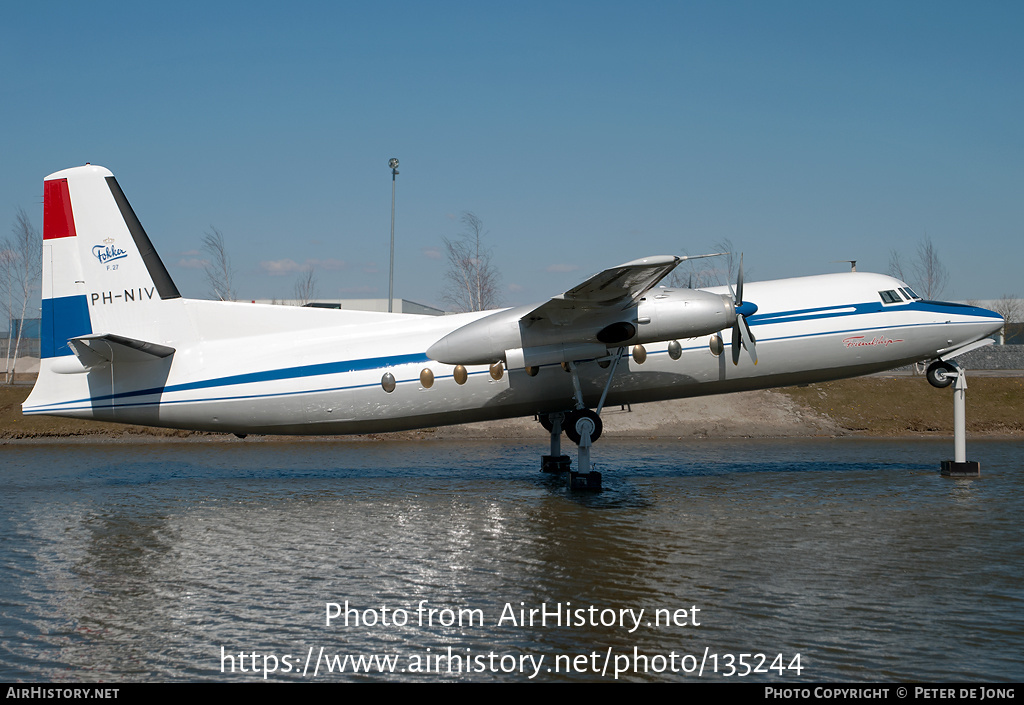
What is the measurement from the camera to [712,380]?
64.6 feet

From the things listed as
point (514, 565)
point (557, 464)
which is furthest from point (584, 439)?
point (514, 565)

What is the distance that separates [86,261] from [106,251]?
1.69ft

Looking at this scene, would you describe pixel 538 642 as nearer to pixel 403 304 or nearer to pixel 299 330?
pixel 299 330

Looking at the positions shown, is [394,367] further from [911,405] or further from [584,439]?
[911,405]

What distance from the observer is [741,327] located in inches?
733

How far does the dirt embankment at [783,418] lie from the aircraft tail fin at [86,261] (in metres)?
17.2

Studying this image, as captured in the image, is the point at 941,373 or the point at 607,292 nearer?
the point at 607,292

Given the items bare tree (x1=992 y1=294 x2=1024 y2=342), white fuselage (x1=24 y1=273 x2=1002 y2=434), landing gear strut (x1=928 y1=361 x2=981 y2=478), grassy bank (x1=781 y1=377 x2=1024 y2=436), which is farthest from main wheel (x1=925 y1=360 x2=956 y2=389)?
bare tree (x1=992 y1=294 x2=1024 y2=342)

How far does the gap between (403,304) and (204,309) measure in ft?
208

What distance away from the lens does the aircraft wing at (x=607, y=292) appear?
15.0m

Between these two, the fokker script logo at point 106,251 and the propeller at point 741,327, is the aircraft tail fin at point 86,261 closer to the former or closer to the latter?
the fokker script logo at point 106,251

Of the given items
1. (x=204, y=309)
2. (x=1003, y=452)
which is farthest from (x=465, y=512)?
(x=1003, y=452)

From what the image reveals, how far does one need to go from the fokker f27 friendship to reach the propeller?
62mm

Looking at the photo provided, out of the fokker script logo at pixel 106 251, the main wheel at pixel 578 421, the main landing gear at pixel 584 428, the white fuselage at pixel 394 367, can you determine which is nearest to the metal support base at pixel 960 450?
the white fuselage at pixel 394 367
